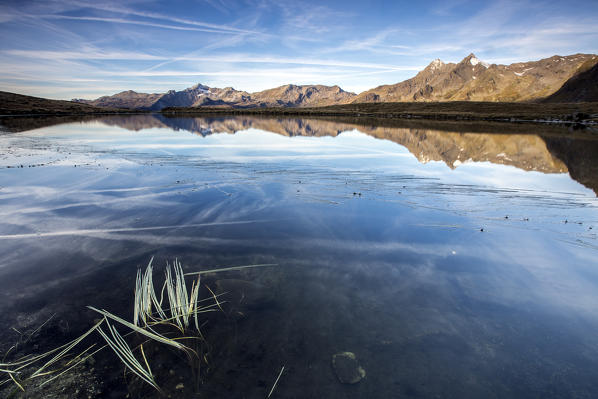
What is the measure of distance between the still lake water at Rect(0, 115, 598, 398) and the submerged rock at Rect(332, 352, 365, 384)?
95 millimetres

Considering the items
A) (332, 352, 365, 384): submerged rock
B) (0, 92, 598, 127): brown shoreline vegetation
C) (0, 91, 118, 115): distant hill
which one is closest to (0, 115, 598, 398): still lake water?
(332, 352, 365, 384): submerged rock

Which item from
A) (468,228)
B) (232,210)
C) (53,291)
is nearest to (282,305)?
(53,291)

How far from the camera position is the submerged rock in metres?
4.25

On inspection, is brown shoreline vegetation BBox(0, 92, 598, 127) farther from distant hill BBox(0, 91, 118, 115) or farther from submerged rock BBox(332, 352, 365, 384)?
submerged rock BBox(332, 352, 365, 384)

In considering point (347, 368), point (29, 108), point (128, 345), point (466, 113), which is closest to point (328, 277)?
point (347, 368)

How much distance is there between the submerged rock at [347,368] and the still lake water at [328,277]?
0.10 meters

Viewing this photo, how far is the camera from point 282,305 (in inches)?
229

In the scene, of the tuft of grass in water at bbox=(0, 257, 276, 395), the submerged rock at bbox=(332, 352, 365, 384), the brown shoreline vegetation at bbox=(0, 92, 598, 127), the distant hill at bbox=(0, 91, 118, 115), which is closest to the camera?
the tuft of grass in water at bbox=(0, 257, 276, 395)

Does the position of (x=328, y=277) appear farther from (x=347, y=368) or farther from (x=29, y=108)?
(x=29, y=108)

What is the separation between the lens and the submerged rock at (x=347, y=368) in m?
4.25

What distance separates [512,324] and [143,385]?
6655 millimetres

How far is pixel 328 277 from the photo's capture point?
685 centimetres

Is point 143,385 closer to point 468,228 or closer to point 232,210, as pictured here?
point 232,210

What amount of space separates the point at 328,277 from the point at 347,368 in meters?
2.53
